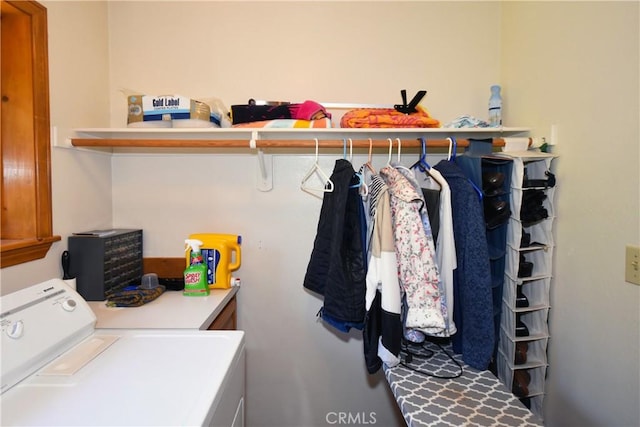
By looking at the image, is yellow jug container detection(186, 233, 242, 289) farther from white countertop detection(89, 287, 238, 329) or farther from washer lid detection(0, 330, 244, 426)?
washer lid detection(0, 330, 244, 426)

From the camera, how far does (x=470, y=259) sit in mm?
1188

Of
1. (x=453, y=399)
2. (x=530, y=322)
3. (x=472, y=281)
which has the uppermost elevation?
(x=472, y=281)

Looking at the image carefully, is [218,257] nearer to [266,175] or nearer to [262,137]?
[266,175]

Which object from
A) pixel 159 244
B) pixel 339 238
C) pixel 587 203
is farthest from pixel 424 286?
pixel 159 244

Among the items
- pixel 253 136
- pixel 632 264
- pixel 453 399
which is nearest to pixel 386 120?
pixel 253 136

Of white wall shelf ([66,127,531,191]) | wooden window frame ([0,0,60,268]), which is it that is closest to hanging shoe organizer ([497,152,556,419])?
white wall shelf ([66,127,531,191])

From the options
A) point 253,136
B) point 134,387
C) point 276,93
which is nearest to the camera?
point 134,387

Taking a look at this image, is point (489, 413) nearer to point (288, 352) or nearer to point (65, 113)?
point (288, 352)

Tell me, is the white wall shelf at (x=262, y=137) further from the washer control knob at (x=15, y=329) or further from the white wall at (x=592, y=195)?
the washer control knob at (x=15, y=329)

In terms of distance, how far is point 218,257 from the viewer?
1.54 meters

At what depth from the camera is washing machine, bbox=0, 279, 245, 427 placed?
0.67 metres

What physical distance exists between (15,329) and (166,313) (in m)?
0.50

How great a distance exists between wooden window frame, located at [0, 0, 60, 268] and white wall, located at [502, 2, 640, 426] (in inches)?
85.5

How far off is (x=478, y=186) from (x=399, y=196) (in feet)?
1.30
